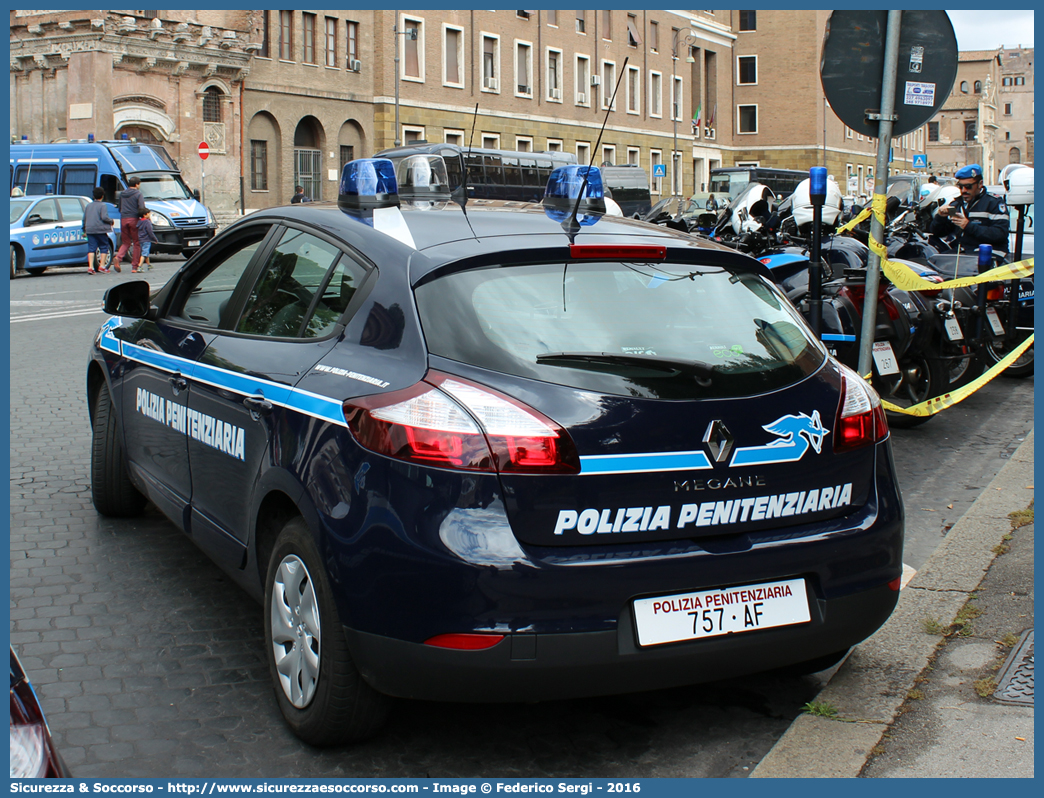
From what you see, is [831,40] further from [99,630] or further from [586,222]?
[99,630]

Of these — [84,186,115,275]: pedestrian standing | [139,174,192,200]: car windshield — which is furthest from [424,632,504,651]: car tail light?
[139,174,192,200]: car windshield

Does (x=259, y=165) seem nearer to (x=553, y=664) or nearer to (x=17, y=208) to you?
(x=17, y=208)

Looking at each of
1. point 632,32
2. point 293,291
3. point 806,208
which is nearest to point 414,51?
point 632,32

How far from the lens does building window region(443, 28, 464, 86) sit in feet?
174

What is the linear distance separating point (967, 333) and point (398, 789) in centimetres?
698

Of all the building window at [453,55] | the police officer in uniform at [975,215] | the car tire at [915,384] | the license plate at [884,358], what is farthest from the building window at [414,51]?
the license plate at [884,358]

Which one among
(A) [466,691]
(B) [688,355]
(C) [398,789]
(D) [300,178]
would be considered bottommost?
(C) [398,789]

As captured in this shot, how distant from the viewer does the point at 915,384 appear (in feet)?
28.2

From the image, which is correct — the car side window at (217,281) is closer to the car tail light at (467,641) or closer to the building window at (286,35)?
the car tail light at (467,641)

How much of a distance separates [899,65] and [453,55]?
49757mm

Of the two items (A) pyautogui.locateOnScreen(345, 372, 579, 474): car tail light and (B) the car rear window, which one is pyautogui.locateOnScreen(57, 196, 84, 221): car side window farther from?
(A) pyautogui.locateOnScreen(345, 372, 579, 474): car tail light

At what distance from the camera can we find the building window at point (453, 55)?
174ft

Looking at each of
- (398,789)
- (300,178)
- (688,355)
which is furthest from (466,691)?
(300,178)

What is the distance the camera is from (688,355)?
10.5ft
